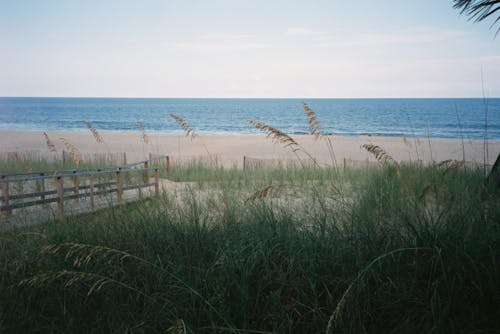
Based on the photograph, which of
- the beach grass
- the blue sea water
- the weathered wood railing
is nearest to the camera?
the beach grass

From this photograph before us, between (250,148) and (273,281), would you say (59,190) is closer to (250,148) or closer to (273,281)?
(273,281)

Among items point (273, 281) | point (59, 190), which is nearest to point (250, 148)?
point (59, 190)

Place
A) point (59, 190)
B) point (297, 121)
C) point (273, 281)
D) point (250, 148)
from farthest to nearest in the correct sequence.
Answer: point (297, 121) → point (250, 148) → point (59, 190) → point (273, 281)

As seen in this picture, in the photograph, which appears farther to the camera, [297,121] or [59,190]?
[297,121]

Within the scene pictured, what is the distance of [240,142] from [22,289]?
3010 cm

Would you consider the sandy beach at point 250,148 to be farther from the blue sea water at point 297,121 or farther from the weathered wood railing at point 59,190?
the weathered wood railing at point 59,190

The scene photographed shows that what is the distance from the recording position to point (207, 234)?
3.53 m

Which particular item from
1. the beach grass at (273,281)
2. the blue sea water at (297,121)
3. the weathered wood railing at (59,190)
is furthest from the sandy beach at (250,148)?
the beach grass at (273,281)

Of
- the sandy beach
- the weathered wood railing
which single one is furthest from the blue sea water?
the weathered wood railing

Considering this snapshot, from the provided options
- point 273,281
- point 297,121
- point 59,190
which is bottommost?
point 273,281

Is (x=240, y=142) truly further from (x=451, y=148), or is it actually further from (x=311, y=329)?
(x=311, y=329)

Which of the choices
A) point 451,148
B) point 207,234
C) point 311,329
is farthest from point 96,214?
point 451,148

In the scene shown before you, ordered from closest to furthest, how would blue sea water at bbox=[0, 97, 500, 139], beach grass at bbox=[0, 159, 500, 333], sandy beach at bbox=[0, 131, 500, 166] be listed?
beach grass at bbox=[0, 159, 500, 333], sandy beach at bbox=[0, 131, 500, 166], blue sea water at bbox=[0, 97, 500, 139]

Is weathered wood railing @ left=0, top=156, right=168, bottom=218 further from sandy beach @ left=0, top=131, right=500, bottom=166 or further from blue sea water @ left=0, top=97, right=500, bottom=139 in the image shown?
sandy beach @ left=0, top=131, right=500, bottom=166
